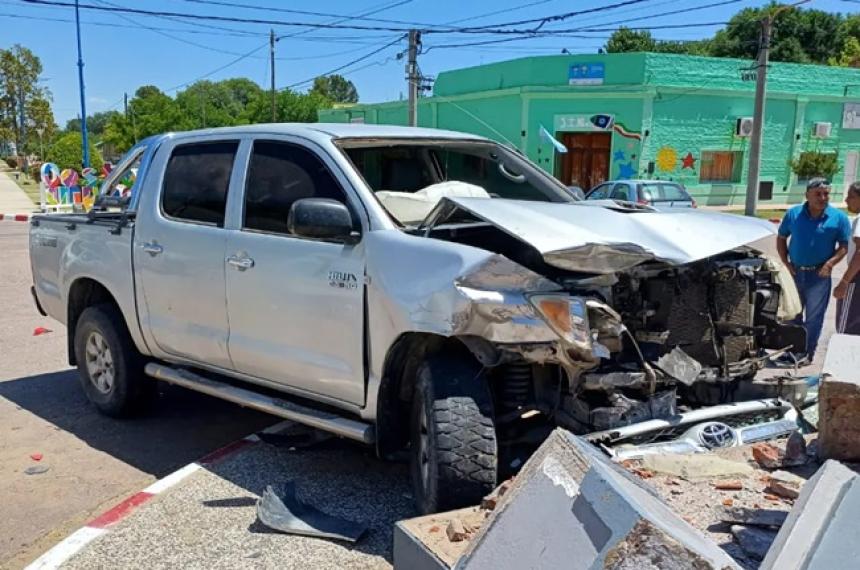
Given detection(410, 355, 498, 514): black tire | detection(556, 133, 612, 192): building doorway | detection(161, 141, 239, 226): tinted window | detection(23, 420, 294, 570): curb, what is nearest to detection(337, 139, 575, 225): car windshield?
detection(161, 141, 239, 226): tinted window

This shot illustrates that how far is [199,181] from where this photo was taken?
5191mm

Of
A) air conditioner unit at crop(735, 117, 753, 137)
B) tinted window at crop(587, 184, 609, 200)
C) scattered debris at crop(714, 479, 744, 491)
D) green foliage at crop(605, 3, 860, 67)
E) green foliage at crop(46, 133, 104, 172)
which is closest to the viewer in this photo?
scattered debris at crop(714, 479, 744, 491)

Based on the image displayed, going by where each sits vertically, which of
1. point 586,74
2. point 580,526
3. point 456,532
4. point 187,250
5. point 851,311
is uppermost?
point 586,74

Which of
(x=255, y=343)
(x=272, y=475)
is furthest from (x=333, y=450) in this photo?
(x=255, y=343)

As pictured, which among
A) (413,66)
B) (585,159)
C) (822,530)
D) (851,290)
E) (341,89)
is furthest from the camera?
(341,89)

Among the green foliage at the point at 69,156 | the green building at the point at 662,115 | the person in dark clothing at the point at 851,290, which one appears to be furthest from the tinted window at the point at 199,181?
the green foliage at the point at 69,156

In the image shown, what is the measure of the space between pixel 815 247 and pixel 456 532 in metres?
5.11

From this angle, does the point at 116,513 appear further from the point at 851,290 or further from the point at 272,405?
the point at 851,290

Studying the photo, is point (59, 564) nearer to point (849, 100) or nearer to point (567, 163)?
point (567, 163)

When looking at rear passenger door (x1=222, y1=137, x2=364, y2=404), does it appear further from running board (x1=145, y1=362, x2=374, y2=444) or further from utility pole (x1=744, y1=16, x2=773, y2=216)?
utility pole (x1=744, y1=16, x2=773, y2=216)

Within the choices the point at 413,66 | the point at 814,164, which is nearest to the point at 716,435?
the point at 413,66

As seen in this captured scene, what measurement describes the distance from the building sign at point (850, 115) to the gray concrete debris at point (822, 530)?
33.4m

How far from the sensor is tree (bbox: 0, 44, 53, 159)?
5278 centimetres

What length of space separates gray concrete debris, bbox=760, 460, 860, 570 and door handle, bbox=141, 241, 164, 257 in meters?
4.14
